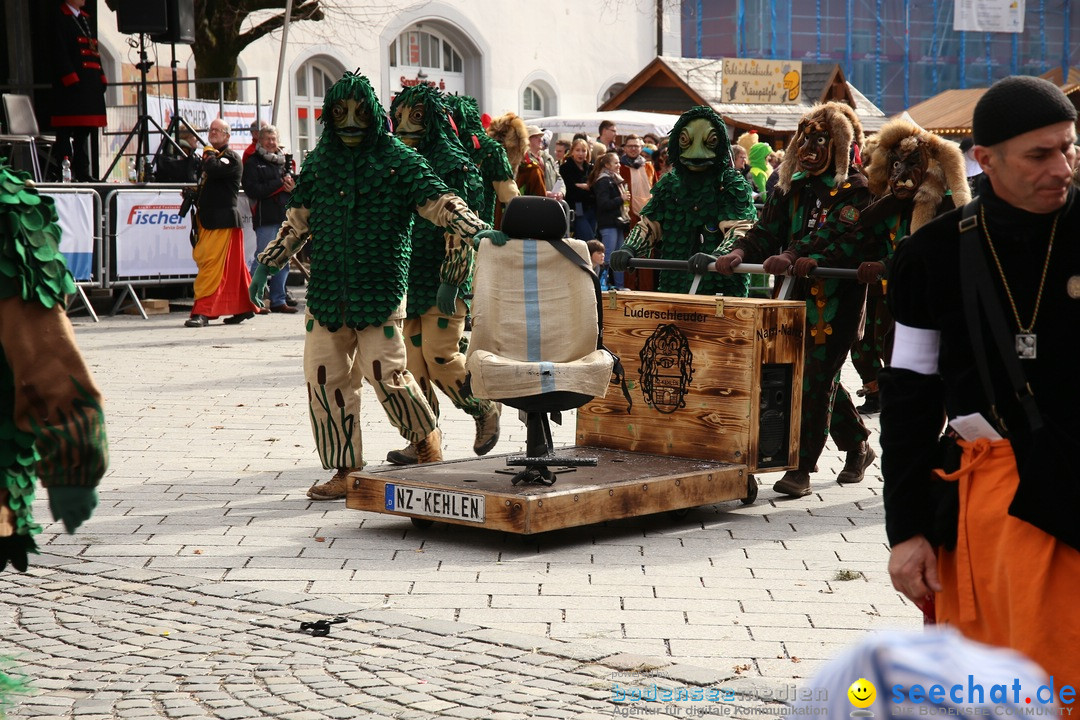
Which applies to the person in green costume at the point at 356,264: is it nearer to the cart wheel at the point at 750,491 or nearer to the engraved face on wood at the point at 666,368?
the engraved face on wood at the point at 666,368

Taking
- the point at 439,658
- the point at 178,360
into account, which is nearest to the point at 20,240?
the point at 439,658

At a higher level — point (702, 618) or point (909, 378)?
point (909, 378)

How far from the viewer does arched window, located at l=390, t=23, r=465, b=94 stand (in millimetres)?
31953

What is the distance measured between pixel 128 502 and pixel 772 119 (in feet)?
83.4

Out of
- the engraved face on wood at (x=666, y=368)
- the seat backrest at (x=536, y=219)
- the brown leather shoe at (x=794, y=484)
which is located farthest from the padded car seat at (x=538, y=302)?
the brown leather shoe at (x=794, y=484)

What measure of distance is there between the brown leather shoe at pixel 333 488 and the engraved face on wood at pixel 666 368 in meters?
1.62

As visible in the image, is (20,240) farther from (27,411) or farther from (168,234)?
(168,234)

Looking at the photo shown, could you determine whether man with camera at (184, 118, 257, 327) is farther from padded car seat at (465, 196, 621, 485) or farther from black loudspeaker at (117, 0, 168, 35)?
padded car seat at (465, 196, 621, 485)

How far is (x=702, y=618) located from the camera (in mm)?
5430

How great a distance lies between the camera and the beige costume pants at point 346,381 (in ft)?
25.0

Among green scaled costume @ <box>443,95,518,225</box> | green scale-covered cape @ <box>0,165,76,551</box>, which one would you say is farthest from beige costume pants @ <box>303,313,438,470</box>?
green scale-covered cape @ <box>0,165,76,551</box>

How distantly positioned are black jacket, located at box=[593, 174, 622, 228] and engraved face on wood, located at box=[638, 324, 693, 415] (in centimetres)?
1057

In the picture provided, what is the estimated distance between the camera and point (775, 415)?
7.52 metres

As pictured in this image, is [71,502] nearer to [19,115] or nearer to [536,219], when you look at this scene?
[536,219]
